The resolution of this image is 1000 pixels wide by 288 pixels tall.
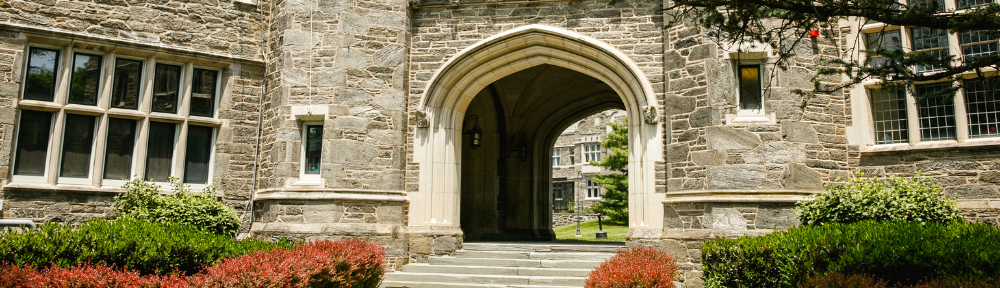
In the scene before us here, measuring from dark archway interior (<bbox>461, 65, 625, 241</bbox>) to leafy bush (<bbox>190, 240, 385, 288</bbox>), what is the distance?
5.44 m

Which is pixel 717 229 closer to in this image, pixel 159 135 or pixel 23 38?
pixel 159 135

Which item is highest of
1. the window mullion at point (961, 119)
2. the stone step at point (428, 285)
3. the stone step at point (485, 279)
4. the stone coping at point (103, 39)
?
the stone coping at point (103, 39)

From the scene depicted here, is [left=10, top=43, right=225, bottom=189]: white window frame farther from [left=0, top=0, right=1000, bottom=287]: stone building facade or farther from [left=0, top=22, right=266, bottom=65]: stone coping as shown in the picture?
[left=0, top=22, right=266, bottom=65]: stone coping

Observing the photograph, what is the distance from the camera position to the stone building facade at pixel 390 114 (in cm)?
955

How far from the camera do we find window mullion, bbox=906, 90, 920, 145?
956cm

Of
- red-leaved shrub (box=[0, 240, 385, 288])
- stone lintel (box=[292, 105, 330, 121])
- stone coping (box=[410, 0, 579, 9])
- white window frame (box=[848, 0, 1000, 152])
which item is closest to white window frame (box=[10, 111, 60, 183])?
stone lintel (box=[292, 105, 330, 121])

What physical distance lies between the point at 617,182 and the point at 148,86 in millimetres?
21350

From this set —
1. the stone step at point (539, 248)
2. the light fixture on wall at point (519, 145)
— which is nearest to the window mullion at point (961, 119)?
the stone step at point (539, 248)

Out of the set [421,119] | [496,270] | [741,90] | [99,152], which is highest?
[741,90]

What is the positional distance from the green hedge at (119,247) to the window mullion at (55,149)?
2.52 m

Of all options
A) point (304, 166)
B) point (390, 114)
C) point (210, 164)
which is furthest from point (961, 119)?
point (210, 164)

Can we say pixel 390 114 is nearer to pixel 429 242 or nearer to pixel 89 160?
pixel 429 242

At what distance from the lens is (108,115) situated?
10.3m

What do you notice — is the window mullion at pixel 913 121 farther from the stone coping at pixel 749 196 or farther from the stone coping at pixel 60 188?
the stone coping at pixel 60 188
